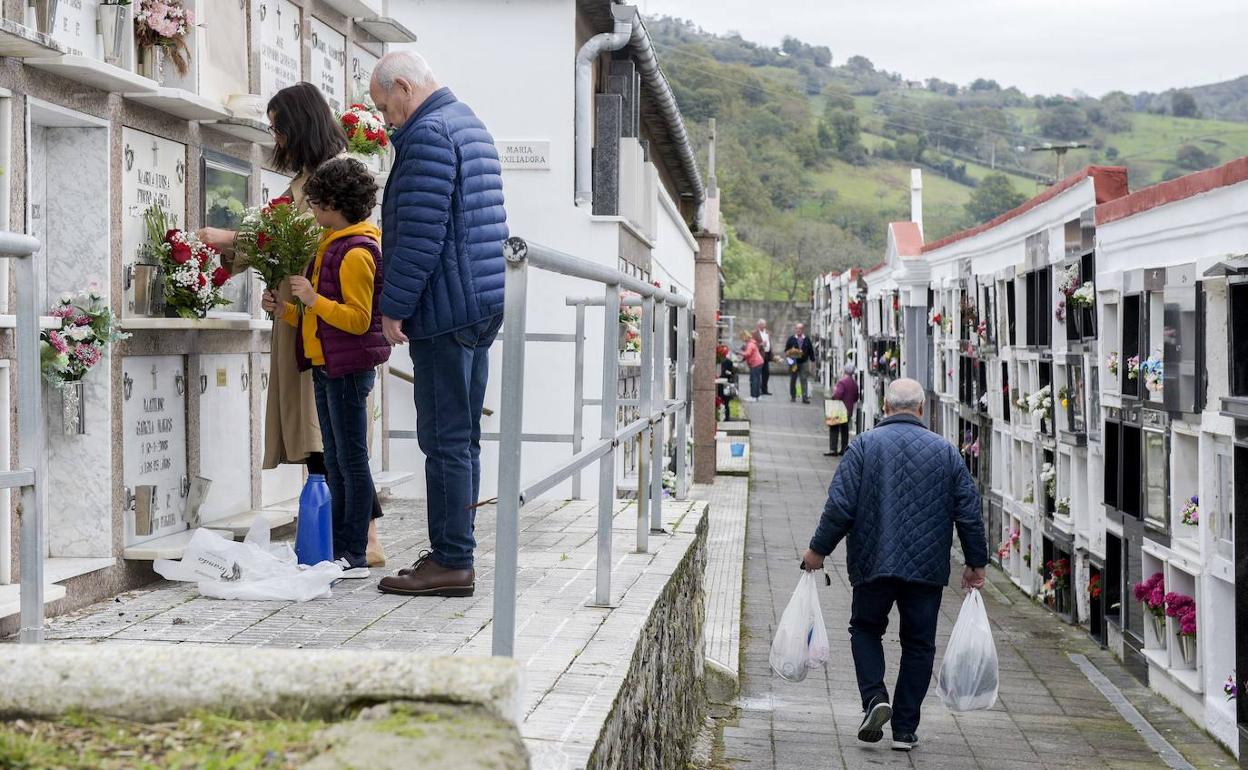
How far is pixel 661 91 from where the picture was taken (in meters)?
15.0

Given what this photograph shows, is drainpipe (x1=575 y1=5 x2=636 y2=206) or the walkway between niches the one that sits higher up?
drainpipe (x1=575 y1=5 x2=636 y2=206)

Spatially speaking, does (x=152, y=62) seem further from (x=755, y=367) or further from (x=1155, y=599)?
(x=755, y=367)

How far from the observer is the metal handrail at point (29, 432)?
342 centimetres

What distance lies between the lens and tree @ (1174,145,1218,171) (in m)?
114

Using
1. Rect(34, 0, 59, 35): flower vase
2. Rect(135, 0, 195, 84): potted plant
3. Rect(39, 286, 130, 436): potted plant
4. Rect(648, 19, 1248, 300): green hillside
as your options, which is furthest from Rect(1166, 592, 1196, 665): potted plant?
Rect(648, 19, 1248, 300): green hillside

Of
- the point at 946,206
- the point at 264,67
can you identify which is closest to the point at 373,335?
the point at 264,67

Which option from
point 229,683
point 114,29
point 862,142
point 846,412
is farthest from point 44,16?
point 862,142

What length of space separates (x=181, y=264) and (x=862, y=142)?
118133 millimetres

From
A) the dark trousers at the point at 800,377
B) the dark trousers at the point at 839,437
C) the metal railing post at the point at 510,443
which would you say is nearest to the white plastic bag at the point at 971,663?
the metal railing post at the point at 510,443

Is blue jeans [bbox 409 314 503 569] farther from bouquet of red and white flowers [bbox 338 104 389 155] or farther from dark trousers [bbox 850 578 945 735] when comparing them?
dark trousers [bbox 850 578 945 735]

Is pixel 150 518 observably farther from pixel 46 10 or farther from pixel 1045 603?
pixel 1045 603

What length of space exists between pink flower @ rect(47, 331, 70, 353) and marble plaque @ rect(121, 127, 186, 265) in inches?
20.8

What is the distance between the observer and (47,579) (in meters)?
4.57

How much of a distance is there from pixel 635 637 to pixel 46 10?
245 cm
